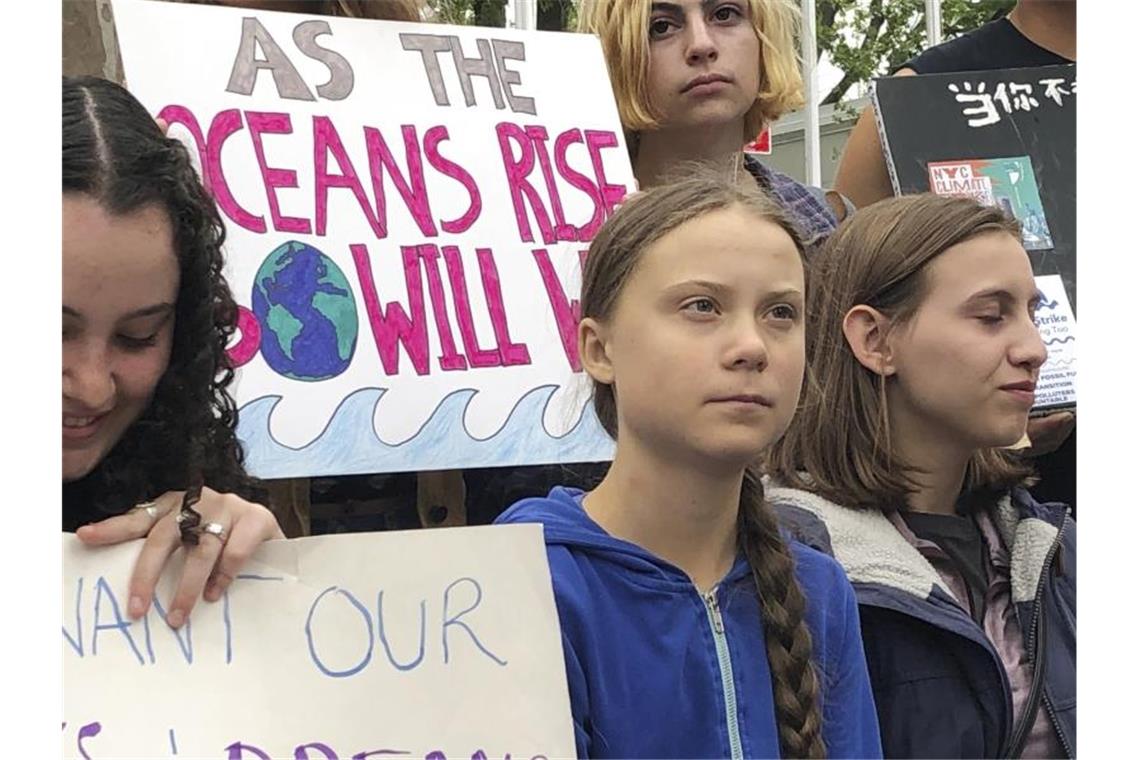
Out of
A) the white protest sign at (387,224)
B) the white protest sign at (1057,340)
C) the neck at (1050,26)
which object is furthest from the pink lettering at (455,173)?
the neck at (1050,26)

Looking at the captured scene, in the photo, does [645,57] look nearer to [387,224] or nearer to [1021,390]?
[387,224]

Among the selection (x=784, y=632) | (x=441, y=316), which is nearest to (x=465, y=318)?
(x=441, y=316)

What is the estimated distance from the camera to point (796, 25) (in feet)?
6.55

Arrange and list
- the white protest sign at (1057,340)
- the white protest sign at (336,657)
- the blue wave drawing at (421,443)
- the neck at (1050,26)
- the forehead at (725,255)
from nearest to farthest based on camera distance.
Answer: the white protest sign at (336,657) < the forehead at (725,255) < the blue wave drawing at (421,443) < the white protest sign at (1057,340) < the neck at (1050,26)

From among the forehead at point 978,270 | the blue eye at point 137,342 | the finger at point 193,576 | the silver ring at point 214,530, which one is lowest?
the finger at point 193,576

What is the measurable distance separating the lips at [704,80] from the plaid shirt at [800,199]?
97 millimetres

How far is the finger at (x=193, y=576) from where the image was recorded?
0.97 meters

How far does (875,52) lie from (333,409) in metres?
1.59

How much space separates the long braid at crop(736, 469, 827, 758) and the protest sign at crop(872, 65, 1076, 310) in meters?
0.72

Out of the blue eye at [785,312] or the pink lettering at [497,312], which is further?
the pink lettering at [497,312]

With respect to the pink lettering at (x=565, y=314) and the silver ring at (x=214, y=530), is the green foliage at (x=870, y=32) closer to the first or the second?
the pink lettering at (x=565, y=314)

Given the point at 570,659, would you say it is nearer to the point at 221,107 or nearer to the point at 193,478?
the point at 193,478
